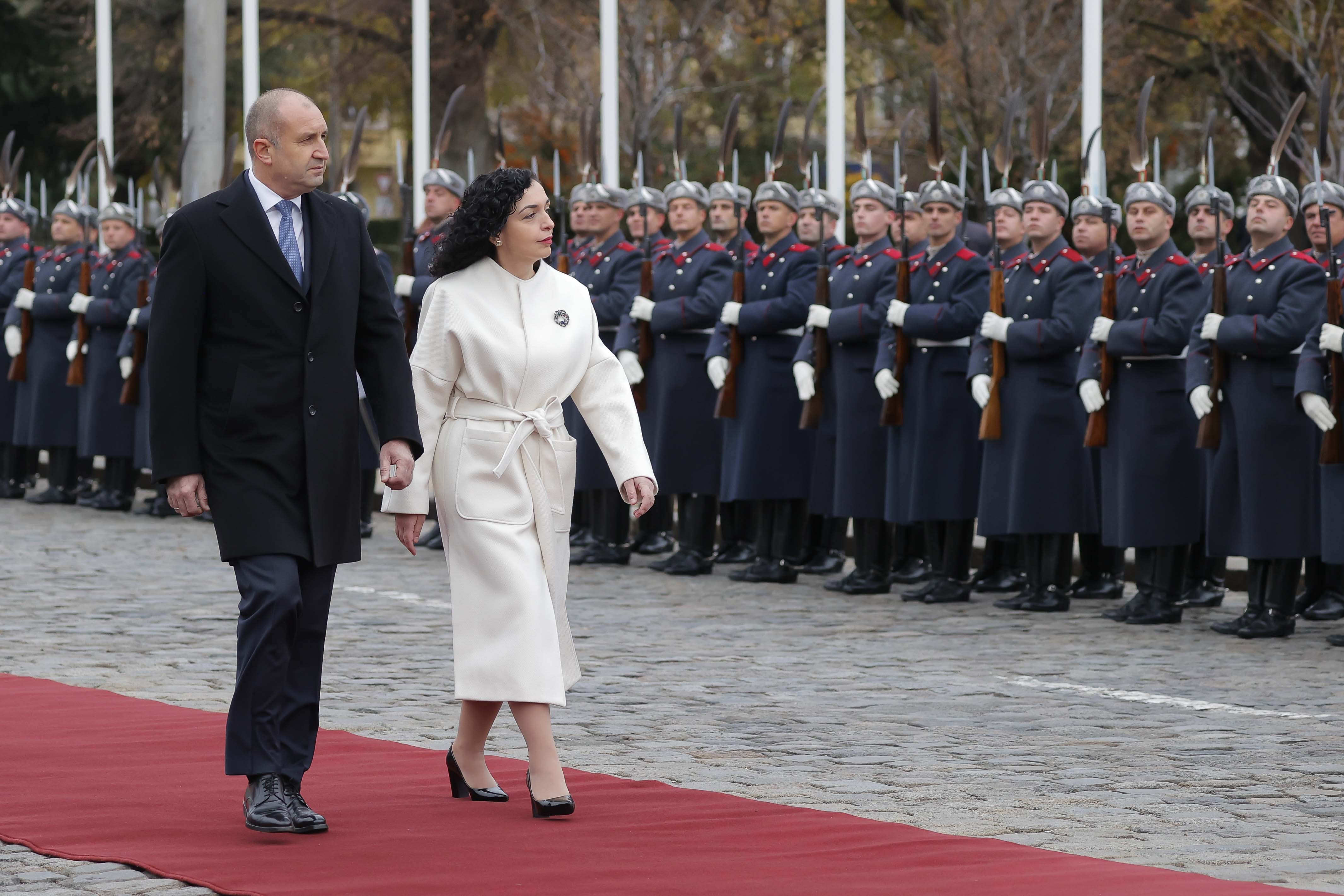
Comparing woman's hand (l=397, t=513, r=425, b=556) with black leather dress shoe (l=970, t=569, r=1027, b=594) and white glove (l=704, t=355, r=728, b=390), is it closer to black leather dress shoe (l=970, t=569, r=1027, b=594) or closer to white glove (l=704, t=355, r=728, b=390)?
black leather dress shoe (l=970, t=569, r=1027, b=594)

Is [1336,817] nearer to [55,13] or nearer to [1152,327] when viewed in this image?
[1152,327]

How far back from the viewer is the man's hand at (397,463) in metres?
5.96

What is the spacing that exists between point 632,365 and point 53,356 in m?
5.79

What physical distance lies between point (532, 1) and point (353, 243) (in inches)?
1067

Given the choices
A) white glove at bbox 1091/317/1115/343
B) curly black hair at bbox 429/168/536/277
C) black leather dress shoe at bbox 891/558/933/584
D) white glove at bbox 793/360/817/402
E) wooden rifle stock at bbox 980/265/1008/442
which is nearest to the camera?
curly black hair at bbox 429/168/536/277

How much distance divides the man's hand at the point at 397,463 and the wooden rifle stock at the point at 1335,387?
202 inches

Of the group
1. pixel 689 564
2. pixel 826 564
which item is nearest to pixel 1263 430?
pixel 826 564

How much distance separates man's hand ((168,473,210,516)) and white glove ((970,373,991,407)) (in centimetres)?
614

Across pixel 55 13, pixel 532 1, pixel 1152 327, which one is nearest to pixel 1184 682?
pixel 1152 327

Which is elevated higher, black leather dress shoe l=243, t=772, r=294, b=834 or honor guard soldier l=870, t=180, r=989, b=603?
honor guard soldier l=870, t=180, r=989, b=603

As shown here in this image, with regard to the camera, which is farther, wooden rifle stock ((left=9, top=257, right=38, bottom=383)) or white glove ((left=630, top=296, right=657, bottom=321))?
wooden rifle stock ((left=9, top=257, right=38, bottom=383))

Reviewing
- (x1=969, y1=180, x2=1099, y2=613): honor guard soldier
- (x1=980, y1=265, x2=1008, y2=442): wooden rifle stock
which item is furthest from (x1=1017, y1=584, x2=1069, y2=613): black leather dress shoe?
(x1=980, y1=265, x2=1008, y2=442): wooden rifle stock

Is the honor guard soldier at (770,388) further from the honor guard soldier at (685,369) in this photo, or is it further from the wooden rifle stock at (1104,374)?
the wooden rifle stock at (1104,374)

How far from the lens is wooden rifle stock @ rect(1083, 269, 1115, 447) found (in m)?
10.9
